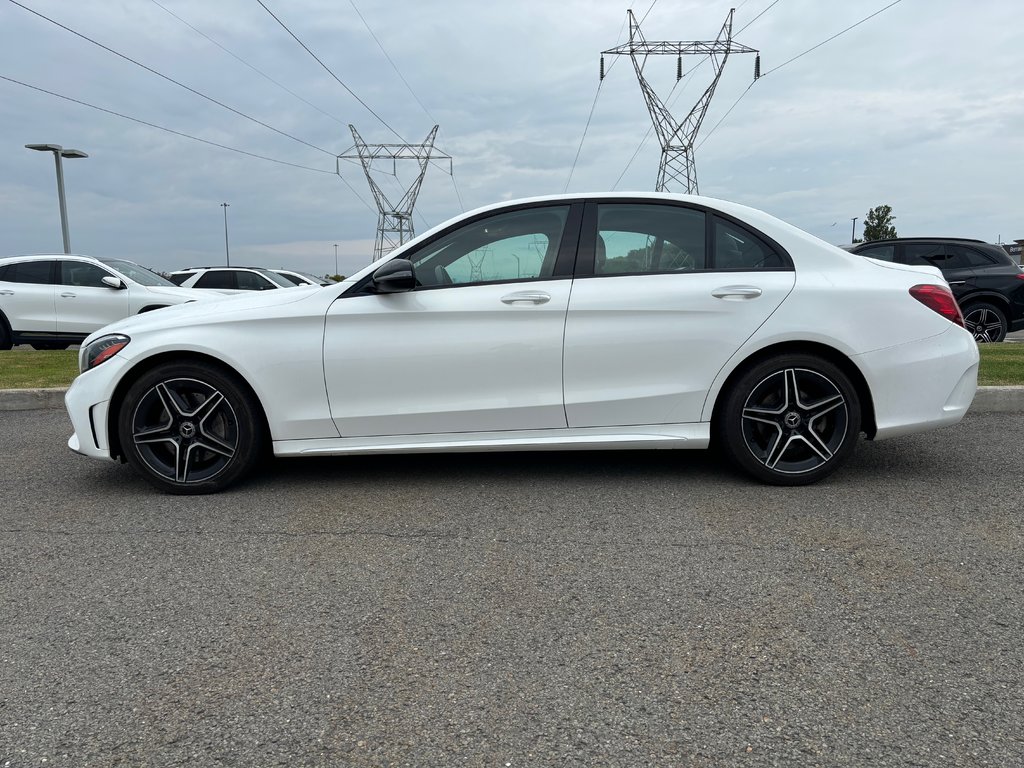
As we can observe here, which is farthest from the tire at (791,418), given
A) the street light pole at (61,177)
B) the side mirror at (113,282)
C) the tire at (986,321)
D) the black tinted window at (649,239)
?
the street light pole at (61,177)

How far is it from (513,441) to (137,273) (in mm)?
10312

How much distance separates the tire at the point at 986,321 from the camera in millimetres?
10648

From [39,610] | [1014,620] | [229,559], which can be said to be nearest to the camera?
[1014,620]

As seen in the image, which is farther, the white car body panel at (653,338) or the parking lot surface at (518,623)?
the white car body panel at (653,338)

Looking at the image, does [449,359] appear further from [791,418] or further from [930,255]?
[930,255]

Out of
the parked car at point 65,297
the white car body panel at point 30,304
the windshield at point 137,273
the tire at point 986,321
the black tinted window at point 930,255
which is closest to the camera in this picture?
the tire at point 986,321

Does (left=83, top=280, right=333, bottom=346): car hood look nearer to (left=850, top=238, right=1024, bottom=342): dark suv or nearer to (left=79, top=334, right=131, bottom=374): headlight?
(left=79, top=334, right=131, bottom=374): headlight

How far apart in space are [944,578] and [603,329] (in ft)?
6.33

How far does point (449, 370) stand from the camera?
13.2 ft

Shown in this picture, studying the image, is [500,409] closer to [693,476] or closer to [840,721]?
[693,476]

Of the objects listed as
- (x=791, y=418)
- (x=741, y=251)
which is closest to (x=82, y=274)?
(x=741, y=251)

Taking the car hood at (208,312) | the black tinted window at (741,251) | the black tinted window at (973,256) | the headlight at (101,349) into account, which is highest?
the black tinted window at (973,256)

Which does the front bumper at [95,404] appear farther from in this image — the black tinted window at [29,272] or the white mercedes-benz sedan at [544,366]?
the black tinted window at [29,272]

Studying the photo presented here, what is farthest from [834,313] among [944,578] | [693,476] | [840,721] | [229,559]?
[229,559]
